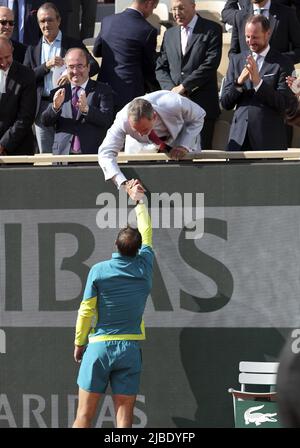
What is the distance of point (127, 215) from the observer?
8125mm

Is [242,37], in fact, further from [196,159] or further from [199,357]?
[199,357]

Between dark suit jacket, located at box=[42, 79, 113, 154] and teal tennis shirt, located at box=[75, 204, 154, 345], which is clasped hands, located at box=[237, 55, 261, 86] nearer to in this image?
dark suit jacket, located at box=[42, 79, 113, 154]

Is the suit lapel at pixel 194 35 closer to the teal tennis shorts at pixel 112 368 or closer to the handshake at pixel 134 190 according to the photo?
the handshake at pixel 134 190

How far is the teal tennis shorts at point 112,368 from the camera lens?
7.59 m

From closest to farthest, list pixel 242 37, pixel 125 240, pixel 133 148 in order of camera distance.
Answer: pixel 125 240 < pixel 133 148 < pixel 242 37

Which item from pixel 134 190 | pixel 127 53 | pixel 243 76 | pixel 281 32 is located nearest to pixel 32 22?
pixel 127 53

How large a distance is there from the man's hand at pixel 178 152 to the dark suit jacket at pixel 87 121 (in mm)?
860

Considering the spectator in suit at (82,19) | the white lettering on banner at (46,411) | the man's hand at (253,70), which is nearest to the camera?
the white lettering on banner at (46,411)

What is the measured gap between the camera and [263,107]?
27.8ft

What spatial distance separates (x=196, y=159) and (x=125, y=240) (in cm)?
93

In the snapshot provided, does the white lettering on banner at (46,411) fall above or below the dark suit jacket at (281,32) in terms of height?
below

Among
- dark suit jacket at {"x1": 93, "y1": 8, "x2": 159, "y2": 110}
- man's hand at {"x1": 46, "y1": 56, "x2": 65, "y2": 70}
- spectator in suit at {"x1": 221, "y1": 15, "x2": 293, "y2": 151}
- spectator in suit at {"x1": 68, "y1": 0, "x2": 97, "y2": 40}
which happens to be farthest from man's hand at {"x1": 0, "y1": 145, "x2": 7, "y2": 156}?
spectator in suit at {"x1": 68, "y1": 0, "x2": 97, "y2": 40}

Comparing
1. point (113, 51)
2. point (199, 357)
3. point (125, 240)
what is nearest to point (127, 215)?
point (125, 240)

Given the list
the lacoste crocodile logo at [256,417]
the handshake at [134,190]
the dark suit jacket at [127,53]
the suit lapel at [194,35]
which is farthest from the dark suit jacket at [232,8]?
the lacoste crocodile logo at [256,417]
